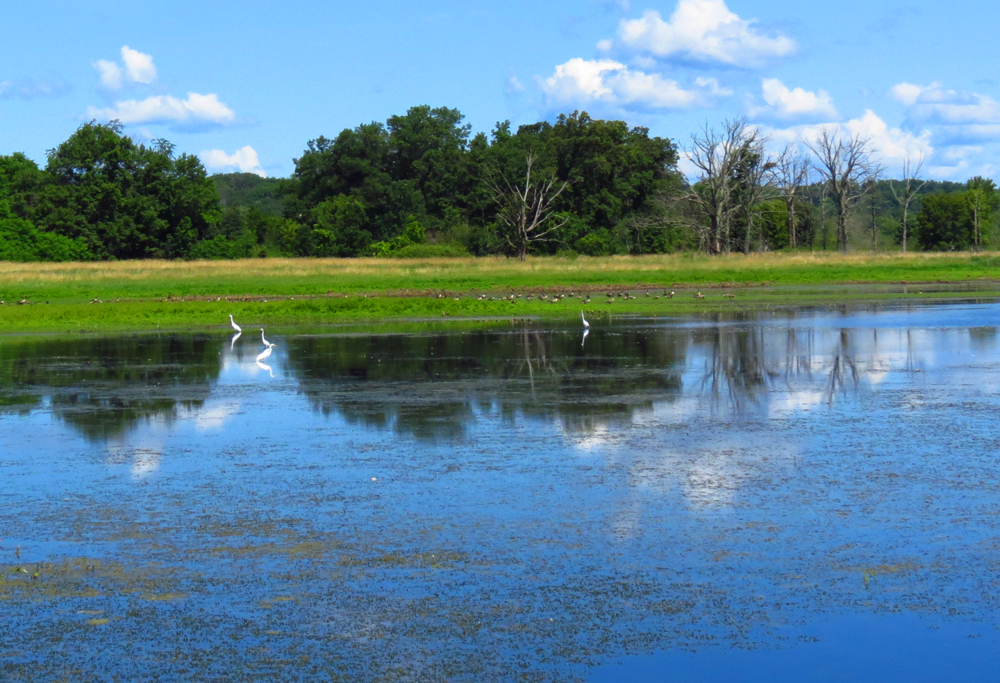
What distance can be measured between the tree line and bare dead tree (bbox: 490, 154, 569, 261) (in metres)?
0.16

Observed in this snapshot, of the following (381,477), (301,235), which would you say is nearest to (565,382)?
(381,477)

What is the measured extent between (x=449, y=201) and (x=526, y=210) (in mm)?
11904

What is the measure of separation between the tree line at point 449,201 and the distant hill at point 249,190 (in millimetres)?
62028

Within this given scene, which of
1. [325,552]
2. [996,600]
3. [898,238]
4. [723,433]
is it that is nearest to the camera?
[996,600]

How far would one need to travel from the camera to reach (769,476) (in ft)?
31.5

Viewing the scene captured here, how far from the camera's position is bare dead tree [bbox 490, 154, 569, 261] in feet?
248

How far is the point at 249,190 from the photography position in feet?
598

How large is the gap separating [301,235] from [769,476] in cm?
7760

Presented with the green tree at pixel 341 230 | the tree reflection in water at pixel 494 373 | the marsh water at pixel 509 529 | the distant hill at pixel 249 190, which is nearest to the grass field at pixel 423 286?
the tree reflection in water at pixel 494 373

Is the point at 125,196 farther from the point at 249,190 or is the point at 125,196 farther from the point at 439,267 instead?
the point at 249,190

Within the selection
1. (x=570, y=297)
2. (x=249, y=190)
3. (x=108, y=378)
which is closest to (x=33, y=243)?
(x=570, y=297)

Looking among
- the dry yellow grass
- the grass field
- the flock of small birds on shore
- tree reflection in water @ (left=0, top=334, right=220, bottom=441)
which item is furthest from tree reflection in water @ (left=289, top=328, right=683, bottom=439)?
the dry yellow grass

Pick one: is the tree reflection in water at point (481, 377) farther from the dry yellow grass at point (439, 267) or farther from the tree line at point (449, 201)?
the tree line at point (449, 201)

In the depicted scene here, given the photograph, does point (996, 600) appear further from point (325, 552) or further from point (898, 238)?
point (898, 238)
